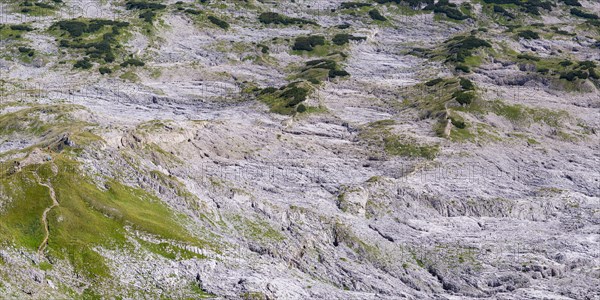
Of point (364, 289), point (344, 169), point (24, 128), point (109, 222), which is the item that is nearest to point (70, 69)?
point (24, 128)

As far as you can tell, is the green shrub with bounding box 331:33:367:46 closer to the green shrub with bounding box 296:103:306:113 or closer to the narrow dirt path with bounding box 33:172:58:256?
the green shrub with bounding box 296:103:306:113

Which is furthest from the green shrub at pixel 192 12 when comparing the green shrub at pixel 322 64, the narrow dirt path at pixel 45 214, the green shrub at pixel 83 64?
the narrow dirt path at pixel 45 214

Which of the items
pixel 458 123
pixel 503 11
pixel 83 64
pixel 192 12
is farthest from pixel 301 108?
pixel 503 11

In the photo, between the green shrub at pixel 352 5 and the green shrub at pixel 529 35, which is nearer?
the green shrub at pixel 529 35

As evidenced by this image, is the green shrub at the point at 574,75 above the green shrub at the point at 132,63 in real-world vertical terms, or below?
above

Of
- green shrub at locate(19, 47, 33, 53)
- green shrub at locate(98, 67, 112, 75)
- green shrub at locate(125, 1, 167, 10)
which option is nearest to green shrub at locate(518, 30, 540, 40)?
green shrub at locate(125, 1, 167, 10)

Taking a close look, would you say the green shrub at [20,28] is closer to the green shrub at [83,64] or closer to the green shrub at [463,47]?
the green shrub at [83,64]

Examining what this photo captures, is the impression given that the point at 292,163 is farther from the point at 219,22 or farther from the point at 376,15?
the point at 376,15

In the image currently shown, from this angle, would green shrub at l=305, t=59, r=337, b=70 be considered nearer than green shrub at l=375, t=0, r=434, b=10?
Yes
